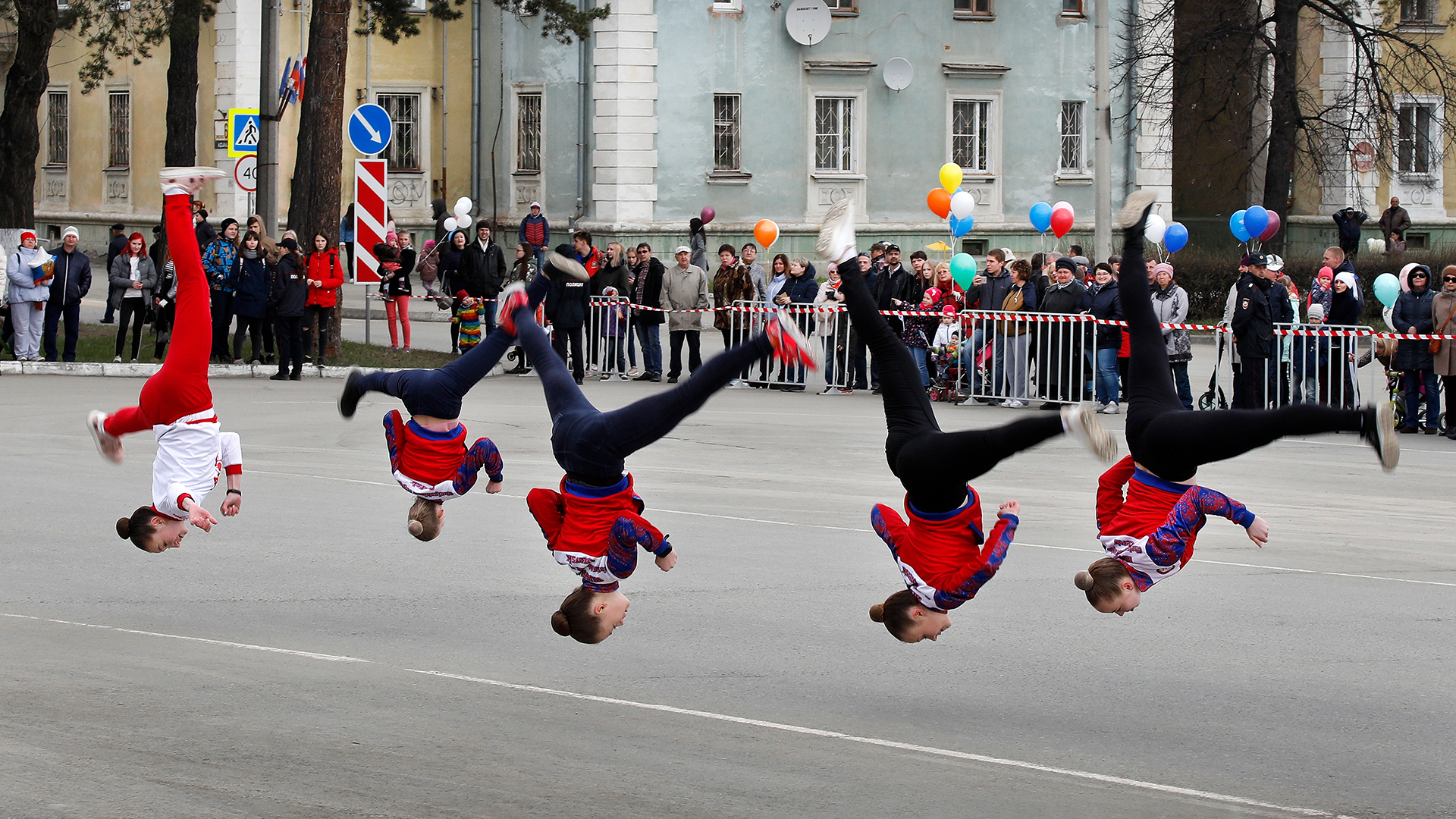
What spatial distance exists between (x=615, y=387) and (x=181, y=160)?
48.4 ft

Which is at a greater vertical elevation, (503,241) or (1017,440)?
(503,241)

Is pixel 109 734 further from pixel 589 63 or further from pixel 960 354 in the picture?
pixel 589 63

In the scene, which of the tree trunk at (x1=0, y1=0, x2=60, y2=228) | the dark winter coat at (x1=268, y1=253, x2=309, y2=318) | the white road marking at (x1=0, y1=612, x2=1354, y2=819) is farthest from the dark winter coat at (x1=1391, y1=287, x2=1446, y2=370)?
the tree trunk at (x1=0, y1=0, x2=60, y2=228)

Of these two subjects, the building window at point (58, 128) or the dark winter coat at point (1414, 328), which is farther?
the building window at point (58, 128)

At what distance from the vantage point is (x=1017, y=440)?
7.29 m

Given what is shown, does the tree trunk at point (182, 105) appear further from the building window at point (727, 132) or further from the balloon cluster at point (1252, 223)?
the balloon cluster at point (1252, 223)

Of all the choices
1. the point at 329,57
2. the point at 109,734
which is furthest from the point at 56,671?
the point at 329,57

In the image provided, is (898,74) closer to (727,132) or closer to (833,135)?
(833,135)

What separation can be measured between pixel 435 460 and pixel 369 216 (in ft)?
46.3

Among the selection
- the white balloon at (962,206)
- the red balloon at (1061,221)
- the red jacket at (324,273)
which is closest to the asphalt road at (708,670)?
the red jacket at (324,273)

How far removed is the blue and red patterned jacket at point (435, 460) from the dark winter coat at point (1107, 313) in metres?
12.8

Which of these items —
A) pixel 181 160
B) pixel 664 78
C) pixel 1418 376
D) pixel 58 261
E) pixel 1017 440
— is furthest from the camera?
pixel 664 78

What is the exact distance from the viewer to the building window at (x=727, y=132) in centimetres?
3831

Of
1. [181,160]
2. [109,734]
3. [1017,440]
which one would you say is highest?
[181,160]
